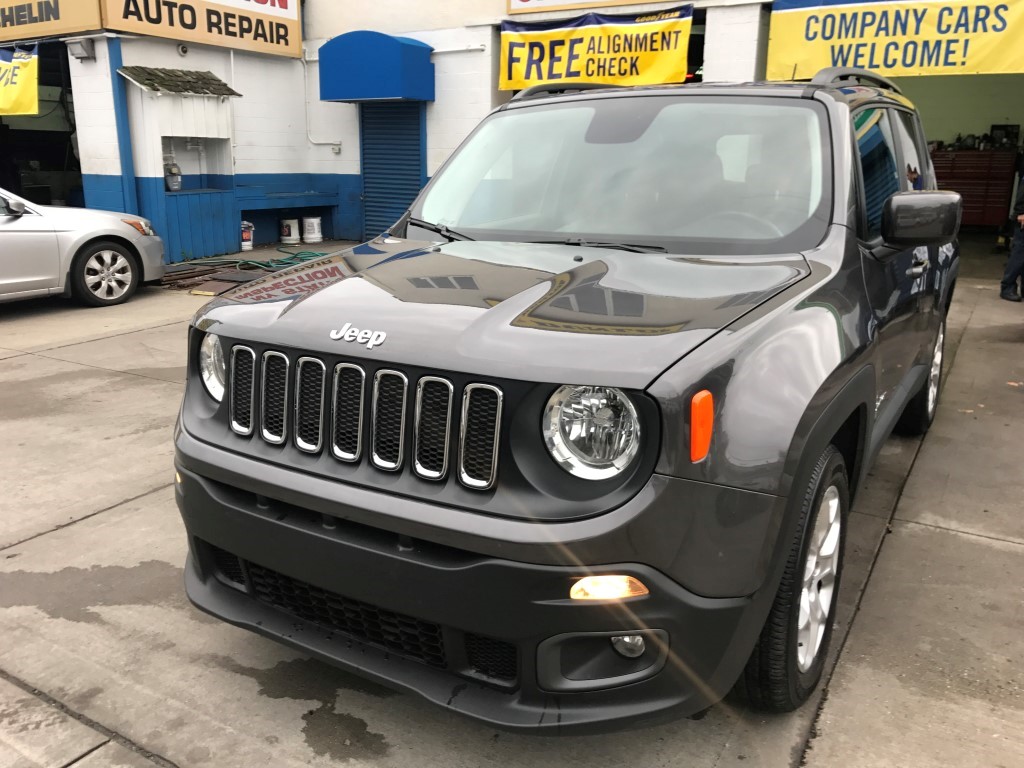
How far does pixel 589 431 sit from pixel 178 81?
11.3 meters

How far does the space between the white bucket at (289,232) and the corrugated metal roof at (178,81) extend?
2.14 m

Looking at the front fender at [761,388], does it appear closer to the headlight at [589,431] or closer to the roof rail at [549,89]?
the headlight at [589,431]

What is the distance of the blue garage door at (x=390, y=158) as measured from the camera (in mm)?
13227

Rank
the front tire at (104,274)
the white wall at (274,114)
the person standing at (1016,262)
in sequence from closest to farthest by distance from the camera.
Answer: the front tire at (104,274)
the person standing at (1016,262)
the white wall at (274,114)

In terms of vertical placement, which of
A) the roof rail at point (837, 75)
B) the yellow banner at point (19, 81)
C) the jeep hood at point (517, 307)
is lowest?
the jeep hood at point (517, 307)

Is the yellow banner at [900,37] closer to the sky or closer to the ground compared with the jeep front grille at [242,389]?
closer to the sky

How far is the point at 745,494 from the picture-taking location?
6.31 ft

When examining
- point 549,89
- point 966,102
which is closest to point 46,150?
point 549,89

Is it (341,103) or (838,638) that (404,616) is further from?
(341,103)

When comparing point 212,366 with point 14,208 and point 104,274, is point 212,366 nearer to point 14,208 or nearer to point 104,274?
point 14,208

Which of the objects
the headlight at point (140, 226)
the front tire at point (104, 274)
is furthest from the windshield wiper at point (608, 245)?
the headlight at point (140, 226)

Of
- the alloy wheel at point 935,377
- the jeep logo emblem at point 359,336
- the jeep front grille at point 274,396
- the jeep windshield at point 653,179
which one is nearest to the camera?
the jeep logo emblem at point 359,336

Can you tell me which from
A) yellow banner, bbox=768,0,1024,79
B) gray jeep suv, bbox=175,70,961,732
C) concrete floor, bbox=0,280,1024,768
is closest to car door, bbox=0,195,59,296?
concrete floor, bbox=0,280,1024,768

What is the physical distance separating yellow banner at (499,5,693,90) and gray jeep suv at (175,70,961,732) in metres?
8.54
